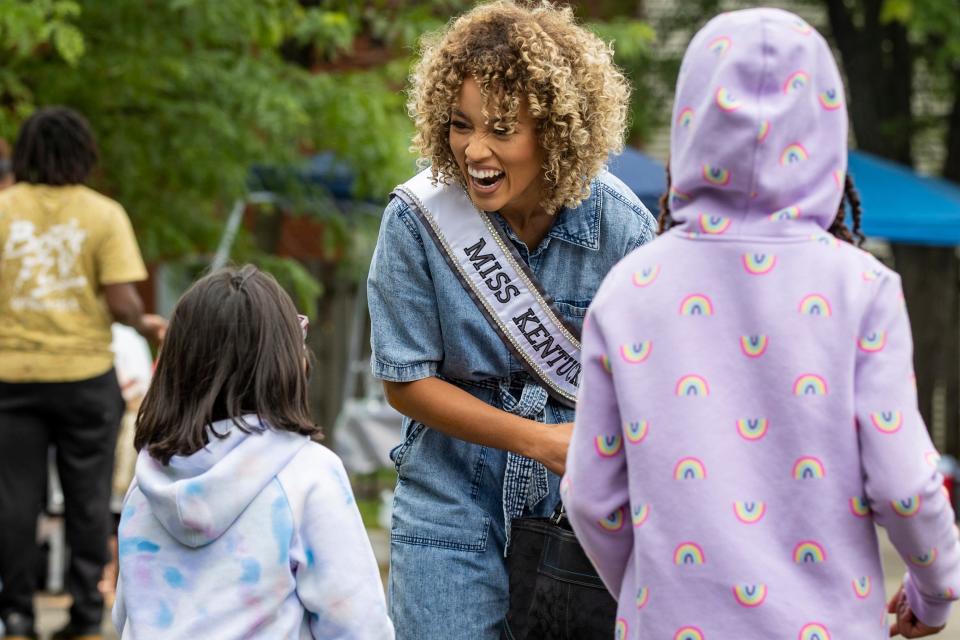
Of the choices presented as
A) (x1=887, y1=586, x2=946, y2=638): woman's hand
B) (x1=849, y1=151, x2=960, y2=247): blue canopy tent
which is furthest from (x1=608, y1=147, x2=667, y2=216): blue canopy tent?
(x1=887, y1=586, x2=946, y2=638): woman's hand

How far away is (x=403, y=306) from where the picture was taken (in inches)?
130

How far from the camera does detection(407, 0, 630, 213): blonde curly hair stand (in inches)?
128

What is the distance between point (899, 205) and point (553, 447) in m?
8.56

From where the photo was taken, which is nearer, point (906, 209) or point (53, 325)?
point (53, 325)

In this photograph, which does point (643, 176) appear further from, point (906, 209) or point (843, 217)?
point (843, 217)

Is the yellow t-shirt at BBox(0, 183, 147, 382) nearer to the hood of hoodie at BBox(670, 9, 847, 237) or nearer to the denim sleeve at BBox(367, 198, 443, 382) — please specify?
the denim sleeve at BBox(367, 198, 443, 382)

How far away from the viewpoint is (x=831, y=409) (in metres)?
2.41

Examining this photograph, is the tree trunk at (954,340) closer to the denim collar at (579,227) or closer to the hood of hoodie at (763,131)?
the denim collar at (579,227)

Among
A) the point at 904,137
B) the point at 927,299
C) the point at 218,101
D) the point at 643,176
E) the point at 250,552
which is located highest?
the point at 250,552

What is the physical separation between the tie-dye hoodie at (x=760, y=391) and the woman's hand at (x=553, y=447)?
0.54 meters

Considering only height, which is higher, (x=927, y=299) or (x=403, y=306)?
(x=403, y=306)

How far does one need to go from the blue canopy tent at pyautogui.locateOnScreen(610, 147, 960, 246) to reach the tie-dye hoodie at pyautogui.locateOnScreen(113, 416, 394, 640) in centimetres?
726

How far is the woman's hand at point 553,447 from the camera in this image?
3.10 metres

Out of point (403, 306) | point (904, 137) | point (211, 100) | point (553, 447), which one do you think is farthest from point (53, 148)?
point (904, 137)
